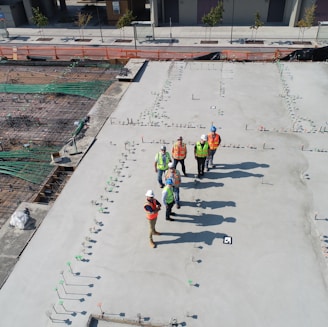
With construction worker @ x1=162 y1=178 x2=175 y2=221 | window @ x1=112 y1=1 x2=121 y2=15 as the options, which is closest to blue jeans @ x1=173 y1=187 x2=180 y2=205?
construction worker @ x1=162 y1=178 x2=175 y2=221

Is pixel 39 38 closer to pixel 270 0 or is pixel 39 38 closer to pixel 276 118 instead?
pixel 270 0

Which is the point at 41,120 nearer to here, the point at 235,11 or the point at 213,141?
the point at 213,141

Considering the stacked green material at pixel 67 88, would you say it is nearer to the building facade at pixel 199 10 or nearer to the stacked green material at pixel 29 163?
the stacked green material at pixel 29 163

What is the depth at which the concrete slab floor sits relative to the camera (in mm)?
7863

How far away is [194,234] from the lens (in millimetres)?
9477

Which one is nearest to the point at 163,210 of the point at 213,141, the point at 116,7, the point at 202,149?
the point at 202,149

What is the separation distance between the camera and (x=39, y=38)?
32.8 metres

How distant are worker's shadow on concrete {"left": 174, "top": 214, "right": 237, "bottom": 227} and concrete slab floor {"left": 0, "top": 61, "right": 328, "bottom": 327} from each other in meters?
0.03

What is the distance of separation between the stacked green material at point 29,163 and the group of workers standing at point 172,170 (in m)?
4.49

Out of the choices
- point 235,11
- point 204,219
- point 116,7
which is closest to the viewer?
point 204,219

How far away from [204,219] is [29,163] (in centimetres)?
701

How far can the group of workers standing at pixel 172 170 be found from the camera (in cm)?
861

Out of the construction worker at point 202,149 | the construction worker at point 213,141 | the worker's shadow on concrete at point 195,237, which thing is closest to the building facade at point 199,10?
the construction worker at point 213,141

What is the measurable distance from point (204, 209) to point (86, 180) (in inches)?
162
